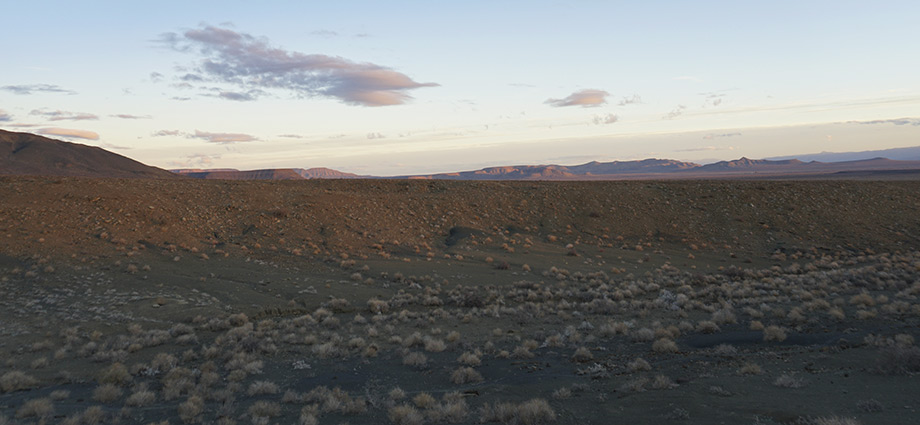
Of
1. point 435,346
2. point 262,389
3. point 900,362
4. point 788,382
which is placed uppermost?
point 900,362

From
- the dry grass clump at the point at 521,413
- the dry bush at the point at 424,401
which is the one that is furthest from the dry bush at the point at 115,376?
the dry grass clump at the point at 521,413

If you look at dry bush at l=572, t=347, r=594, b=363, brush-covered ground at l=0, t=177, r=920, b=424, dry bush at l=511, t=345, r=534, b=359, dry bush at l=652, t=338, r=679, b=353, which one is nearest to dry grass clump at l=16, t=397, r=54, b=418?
brush-covered ground at l=0, t=177, r=920, b=424

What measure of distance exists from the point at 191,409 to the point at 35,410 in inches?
108

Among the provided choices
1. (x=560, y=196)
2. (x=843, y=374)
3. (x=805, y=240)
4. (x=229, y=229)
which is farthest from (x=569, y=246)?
(x=843, y=374)

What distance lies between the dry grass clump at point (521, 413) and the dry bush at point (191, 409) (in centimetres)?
496

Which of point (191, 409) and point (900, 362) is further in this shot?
point (191, 409)

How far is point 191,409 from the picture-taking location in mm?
9180

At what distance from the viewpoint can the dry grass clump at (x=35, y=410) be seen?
29.8 ft

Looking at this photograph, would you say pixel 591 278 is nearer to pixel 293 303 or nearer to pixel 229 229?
pixel 293 303

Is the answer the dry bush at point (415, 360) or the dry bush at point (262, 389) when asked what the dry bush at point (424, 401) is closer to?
the dry bush at point (415, 360)

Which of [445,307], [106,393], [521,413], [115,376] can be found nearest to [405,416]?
[521,413]

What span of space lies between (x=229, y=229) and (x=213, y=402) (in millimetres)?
21311

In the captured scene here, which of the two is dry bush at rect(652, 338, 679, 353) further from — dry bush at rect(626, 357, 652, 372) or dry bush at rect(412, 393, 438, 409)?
dry bush at rect(412, 393, 438, 409)

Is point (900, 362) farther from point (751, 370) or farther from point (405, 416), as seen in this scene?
point (405, 416)
